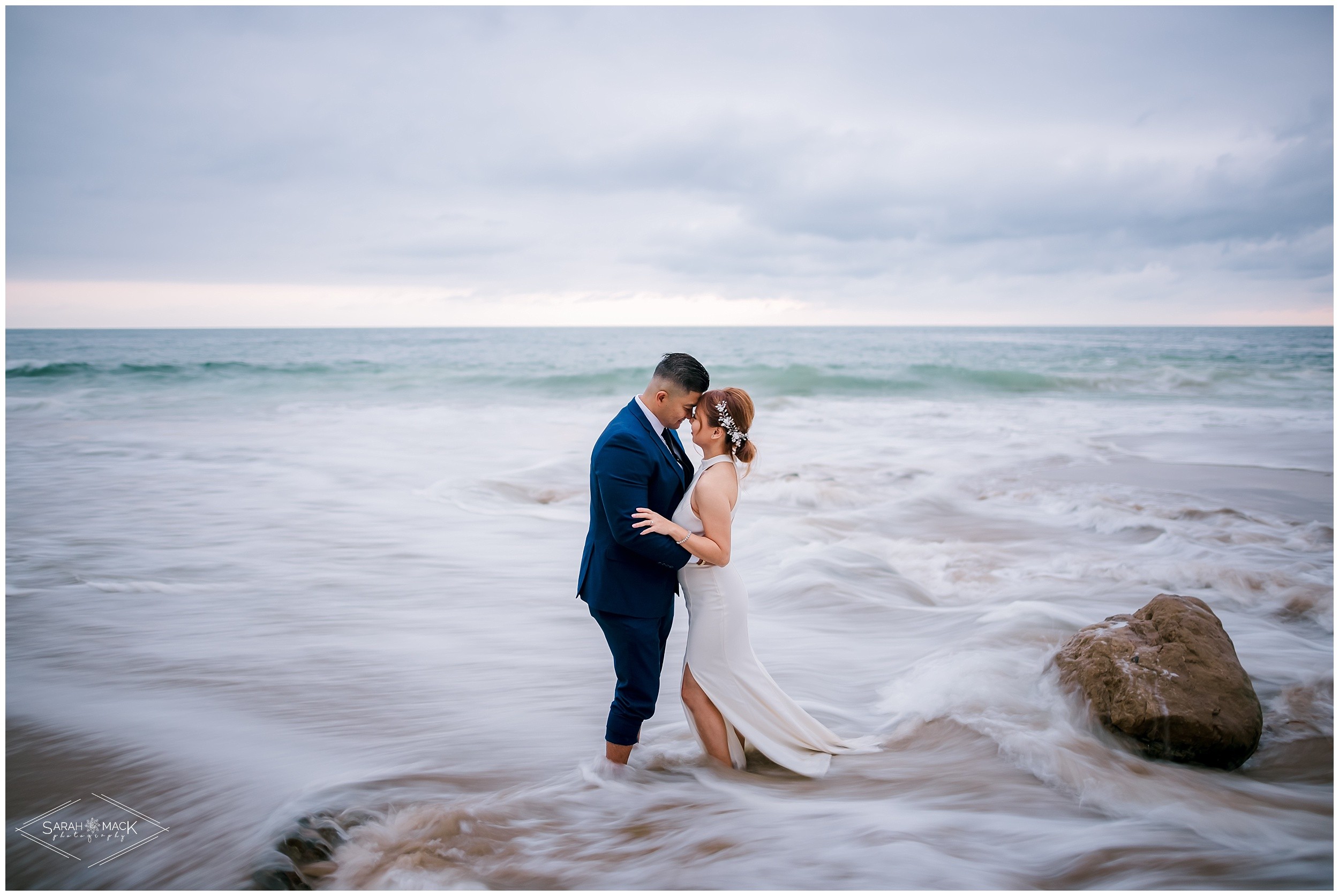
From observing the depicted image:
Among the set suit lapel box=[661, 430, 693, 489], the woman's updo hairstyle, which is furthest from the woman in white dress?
suit lapel box=[661, 430, 693, 489]

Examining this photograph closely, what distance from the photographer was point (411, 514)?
9594 millimetres

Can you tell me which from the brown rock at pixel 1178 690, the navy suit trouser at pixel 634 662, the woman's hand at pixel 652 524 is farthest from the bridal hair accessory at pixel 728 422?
the brown rock at pixel 1178 690

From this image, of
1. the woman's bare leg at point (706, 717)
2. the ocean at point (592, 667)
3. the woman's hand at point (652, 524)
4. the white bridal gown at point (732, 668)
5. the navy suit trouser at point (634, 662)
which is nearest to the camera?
the woman's hand at point (652, 524)

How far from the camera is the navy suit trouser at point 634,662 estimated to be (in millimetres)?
3445

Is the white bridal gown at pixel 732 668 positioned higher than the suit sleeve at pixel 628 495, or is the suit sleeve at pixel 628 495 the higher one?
the suit sleeve at pixel 628 495

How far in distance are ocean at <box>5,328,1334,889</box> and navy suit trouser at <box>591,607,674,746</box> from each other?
0.40 meters

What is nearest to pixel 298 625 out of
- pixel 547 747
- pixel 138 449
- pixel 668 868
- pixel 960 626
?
pixel 547 747

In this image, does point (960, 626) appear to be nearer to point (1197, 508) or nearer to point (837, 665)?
point (837, 665)

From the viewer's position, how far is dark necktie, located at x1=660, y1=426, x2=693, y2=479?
11.6 ft

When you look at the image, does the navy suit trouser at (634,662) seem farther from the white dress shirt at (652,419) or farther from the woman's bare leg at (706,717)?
the white dress shirt at (652,419)

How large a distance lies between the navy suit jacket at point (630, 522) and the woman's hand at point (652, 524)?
2 centimetres

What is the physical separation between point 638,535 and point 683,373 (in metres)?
0.72

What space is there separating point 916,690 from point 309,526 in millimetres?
6788

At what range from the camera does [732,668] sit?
358cm
